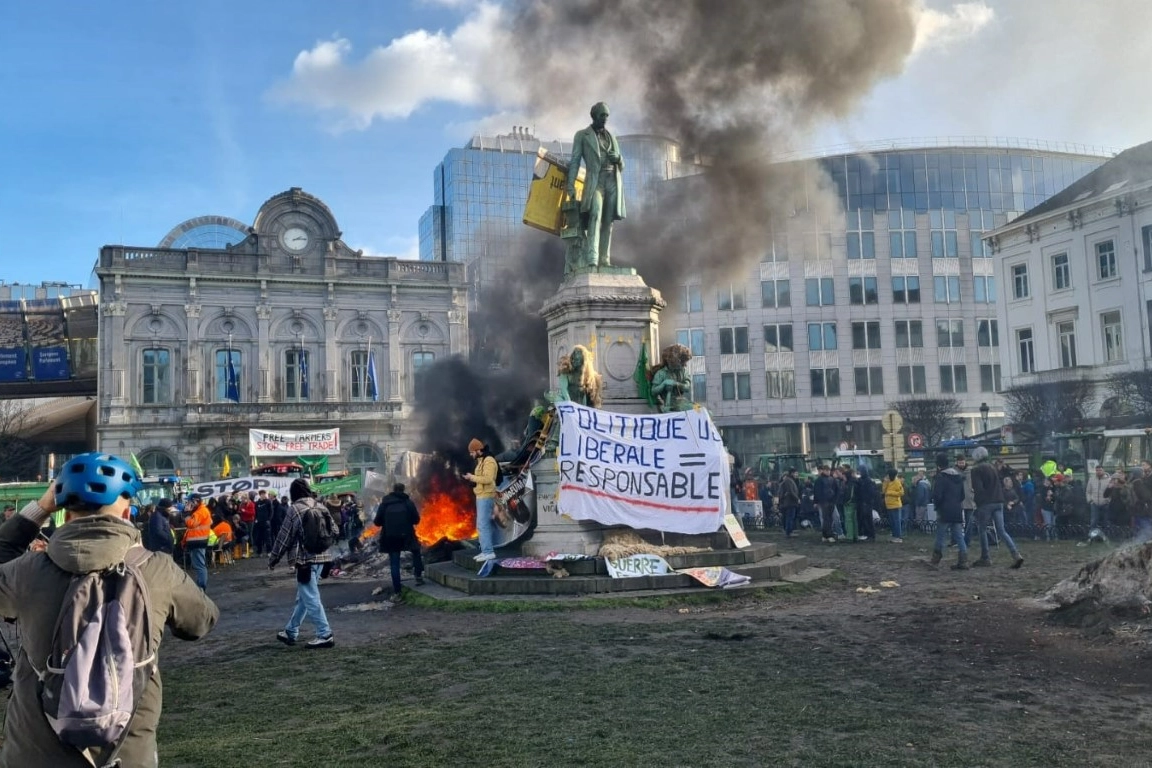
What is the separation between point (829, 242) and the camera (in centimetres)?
5025

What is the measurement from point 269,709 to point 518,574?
5.16 meters

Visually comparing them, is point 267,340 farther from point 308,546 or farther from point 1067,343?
point 308,546

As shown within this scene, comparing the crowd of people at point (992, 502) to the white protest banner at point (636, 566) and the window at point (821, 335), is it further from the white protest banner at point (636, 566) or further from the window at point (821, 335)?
the window at point (821, 335)

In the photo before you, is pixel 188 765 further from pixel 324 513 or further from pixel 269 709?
pixel 324 513

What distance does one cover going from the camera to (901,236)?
1988 inches

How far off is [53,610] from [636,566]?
28.7ft

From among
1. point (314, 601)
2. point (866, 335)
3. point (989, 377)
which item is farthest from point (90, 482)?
point (989, 377)

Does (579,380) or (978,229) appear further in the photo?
(978,229)

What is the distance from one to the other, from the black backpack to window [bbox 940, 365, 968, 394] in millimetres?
47488

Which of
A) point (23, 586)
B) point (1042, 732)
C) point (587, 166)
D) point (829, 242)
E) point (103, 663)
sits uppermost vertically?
point (829, 242)

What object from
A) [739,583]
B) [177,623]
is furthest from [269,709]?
[739,583]

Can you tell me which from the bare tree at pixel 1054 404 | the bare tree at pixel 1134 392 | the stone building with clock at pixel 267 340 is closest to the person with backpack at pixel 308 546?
Answer: the bare tree at pixel 1134 392

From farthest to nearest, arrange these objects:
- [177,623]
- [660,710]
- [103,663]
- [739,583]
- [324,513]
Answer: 1. [739,583]
2. [324,513]
3. [660,710]
4. [177,623]
5. [103,663]

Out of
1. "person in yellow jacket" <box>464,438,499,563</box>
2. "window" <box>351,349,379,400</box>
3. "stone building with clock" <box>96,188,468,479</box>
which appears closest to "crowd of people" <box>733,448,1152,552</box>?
"person in yellow jacket" <box>464,438,499,563</box>
